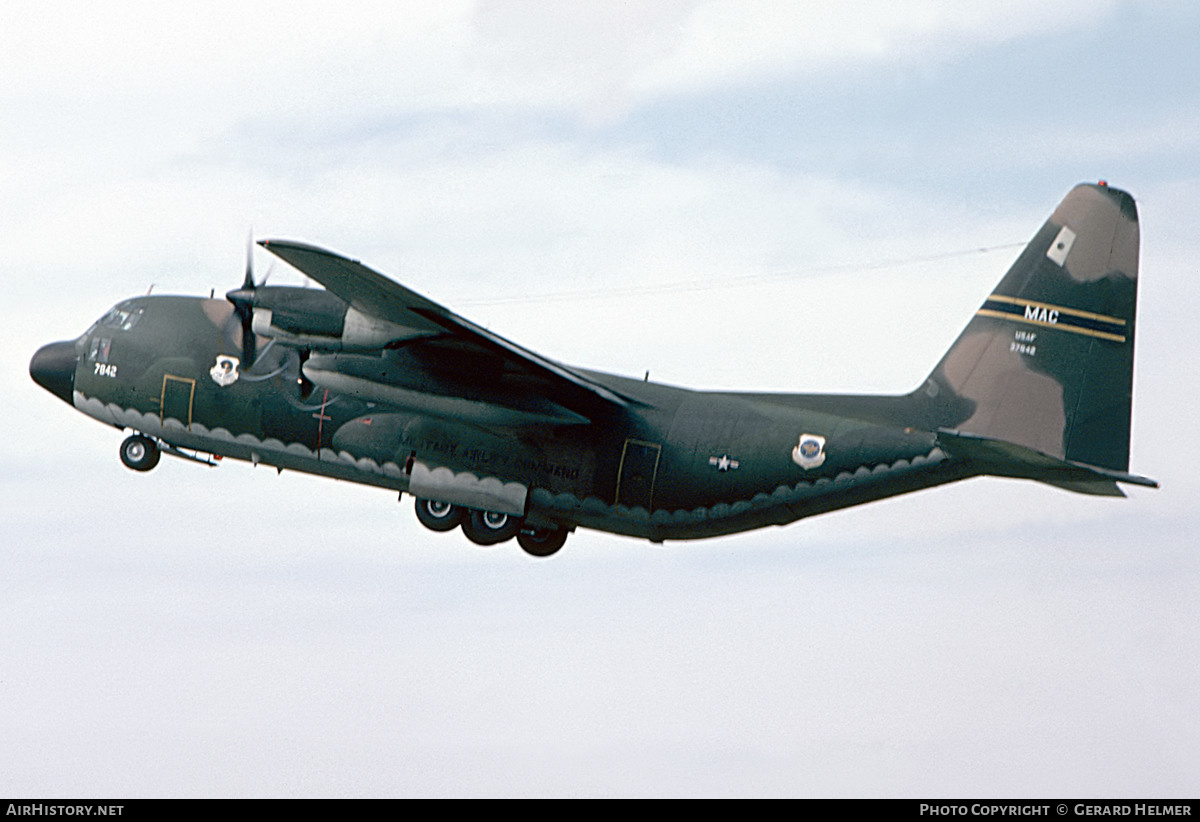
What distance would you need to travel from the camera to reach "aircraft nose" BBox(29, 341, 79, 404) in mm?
27234

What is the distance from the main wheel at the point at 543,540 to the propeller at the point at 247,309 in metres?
5.39

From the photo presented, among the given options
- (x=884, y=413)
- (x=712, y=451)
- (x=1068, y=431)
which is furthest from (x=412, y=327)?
(x=1068, y=431)

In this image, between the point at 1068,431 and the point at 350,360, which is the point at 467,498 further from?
the point at 1068,431

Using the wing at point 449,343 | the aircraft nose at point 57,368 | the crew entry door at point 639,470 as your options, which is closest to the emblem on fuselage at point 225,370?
the aircraft nose at point 57,368

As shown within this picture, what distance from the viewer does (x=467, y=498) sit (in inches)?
974

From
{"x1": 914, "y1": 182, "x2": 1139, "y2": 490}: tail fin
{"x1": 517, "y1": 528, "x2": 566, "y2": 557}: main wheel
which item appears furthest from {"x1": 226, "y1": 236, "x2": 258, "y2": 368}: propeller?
{"x1": 914, "y1": 182, "x2": 1139, "y2": 490}: tail fin

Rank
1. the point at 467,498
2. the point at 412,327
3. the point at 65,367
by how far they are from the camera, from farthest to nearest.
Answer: the point at 65,367, the point at 467,498, the point at 412,327

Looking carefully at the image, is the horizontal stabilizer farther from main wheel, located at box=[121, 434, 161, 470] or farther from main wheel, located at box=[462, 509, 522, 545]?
main wheel, located at box=[121, 434, 161, 470]

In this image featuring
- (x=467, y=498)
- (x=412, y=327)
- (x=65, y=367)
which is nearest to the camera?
(x=412, y=327)

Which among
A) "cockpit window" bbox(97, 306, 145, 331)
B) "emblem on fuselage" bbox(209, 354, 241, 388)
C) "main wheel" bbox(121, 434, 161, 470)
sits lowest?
"main wheel" bbox(121, 434, 161, 470)

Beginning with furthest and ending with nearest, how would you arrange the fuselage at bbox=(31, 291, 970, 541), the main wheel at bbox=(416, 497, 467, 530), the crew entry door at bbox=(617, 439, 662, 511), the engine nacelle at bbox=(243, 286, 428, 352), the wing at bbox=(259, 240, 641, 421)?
the main wheel at bbox=(416, 497, 467, 530)
the crew entry door at bbox=(617, 439, 662, 511)
the fuselage at bbox=(31, 291, 970, 541)
the engine nacelle at bbox=(243, 286, 428, 352)
the wing at bbox=(259, 240, 641, 421)

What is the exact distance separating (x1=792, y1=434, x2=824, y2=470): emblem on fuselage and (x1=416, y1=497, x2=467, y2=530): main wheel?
18.4 ft

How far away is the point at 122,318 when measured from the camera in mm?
27016

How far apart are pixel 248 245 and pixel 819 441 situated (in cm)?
932
